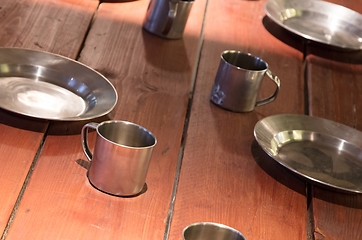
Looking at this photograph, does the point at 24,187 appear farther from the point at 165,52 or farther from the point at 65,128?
the point at 165,52

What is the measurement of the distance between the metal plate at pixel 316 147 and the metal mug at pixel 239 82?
0.23 ft

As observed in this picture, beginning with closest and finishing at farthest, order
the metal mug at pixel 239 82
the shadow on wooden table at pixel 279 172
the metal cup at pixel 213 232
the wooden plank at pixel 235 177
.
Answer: the metal cup at pixel 213 232 < the wooden plank at pixel 235 177 < the shadow on wooden table at pixel 279 172 < the metal mug at pixel 239 82

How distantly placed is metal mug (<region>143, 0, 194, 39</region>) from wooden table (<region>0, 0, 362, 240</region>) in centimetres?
3

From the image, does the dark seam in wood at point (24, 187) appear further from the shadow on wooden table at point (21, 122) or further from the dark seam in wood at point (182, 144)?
the dark seam in wood at point (182, 144)

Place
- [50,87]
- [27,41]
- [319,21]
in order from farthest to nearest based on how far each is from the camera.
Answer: [319,21] < [27,41] < [50,87]

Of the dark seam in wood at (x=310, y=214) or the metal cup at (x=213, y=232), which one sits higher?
the metal cup at (x=213, y=232)

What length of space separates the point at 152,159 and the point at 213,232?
0.70ft

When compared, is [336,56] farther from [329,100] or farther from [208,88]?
[208,88]

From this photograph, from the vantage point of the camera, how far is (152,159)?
0.67 metres

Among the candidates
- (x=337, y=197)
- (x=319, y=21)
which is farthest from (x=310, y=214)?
(x=319, y=21)

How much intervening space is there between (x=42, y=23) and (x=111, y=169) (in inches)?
24.5

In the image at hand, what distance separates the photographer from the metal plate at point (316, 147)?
73cm

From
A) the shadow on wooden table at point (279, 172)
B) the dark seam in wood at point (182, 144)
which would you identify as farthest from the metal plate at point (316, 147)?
the dark seam in wood at point (182, 144)

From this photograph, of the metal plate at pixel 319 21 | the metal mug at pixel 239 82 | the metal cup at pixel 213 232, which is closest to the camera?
the metal cup at pixel 213 232
